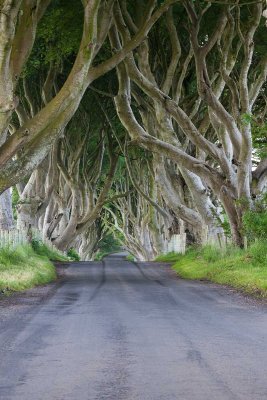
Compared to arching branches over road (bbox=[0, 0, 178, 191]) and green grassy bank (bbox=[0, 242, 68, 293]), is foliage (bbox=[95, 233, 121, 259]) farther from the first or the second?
arching branches over road (bbox=[0, 0, 178, 191])

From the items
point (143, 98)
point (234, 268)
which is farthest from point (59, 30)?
point (234, 268)

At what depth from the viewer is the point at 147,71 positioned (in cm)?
2286

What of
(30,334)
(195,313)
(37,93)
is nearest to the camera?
(30,334)

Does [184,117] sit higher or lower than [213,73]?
Result: lower

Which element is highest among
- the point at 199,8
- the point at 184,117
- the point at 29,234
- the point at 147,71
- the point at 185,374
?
the point at 199,8

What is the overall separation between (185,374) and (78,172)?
29.5 m

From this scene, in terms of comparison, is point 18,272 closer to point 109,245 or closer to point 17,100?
point 17,100

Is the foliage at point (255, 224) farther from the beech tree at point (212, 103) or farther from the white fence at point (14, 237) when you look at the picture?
the white fence at point (14, 237)

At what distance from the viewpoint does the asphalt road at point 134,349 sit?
590 cm

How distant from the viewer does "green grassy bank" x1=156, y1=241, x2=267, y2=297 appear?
50.8ft

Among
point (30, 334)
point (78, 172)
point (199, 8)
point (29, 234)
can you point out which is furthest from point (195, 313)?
point (78, 172)

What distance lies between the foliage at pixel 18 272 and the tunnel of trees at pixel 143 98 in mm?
2543

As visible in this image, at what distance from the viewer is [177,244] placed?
34.3 meters

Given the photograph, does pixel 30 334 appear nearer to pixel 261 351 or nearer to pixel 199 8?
pixel 261 351
